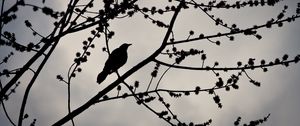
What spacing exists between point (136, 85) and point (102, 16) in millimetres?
1025

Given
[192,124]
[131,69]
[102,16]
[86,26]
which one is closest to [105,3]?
[102,16]

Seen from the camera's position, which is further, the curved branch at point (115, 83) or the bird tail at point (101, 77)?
the bird tail at point (101, 77)

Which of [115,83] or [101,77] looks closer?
[115,83]

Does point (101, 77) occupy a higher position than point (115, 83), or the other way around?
point (101, 77)

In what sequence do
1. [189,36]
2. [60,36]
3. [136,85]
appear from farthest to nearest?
1. [136,85]
2. [189,36]
3. [60,36]

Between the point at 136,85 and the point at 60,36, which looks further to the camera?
the point at 136,85

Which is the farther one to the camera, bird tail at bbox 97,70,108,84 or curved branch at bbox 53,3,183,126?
bird tail at bbox 97,70,108,84

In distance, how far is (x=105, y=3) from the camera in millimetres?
5180

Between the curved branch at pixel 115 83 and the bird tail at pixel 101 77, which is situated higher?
the bird tail at pixel 101 77

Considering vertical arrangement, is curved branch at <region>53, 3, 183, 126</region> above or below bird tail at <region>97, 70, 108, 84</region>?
below

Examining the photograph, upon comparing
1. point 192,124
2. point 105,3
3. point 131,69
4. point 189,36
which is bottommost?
point 192,124

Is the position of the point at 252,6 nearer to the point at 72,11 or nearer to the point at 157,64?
the point at 157,64

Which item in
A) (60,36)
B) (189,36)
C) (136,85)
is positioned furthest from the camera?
(136,85)

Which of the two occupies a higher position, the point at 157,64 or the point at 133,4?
the point at 133,4
